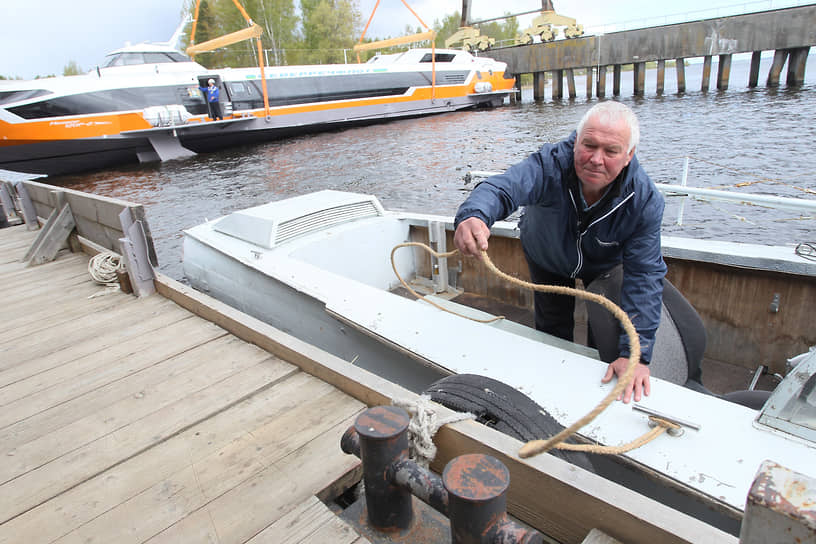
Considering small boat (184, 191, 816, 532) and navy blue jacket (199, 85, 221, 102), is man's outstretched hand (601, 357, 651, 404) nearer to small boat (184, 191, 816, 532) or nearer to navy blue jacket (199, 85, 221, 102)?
small boat (184, 191, 816, 532)

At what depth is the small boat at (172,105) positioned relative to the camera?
15750mm

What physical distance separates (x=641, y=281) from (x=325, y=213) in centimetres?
282

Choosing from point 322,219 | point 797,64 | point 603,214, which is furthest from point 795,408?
point 797,64

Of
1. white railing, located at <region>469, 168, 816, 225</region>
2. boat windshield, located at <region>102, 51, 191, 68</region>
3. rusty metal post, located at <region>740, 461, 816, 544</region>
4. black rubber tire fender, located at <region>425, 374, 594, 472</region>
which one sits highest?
boat windshield, located at <region>102, 51, 191, 68</region>

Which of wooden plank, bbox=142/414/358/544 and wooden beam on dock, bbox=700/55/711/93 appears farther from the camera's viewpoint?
wooden beam on dock, bbox=700/55/711/93

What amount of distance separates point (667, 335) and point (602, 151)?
0.99 meters

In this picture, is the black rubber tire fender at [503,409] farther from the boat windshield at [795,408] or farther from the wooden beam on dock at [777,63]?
the wooden beam on dock at [777,63]

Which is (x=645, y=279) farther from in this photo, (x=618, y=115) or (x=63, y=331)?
(x=63, y=331)

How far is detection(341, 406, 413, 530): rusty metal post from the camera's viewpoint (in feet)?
4.10

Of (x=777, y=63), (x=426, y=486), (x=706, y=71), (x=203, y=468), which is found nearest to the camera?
(x=426, y=486)

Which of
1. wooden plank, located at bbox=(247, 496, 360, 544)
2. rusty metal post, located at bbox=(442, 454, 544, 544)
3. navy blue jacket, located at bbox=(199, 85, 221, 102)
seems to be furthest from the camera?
navy blue jacket, located at bbox=(199, 85, 221, 102)

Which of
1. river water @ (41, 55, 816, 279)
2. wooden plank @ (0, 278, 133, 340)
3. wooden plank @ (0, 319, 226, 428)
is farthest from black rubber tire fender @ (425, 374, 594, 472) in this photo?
river water @ (41, 55, 816, 279)

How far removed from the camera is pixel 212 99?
1853 cm

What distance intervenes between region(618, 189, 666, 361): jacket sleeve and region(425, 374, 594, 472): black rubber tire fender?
0.62 meters
